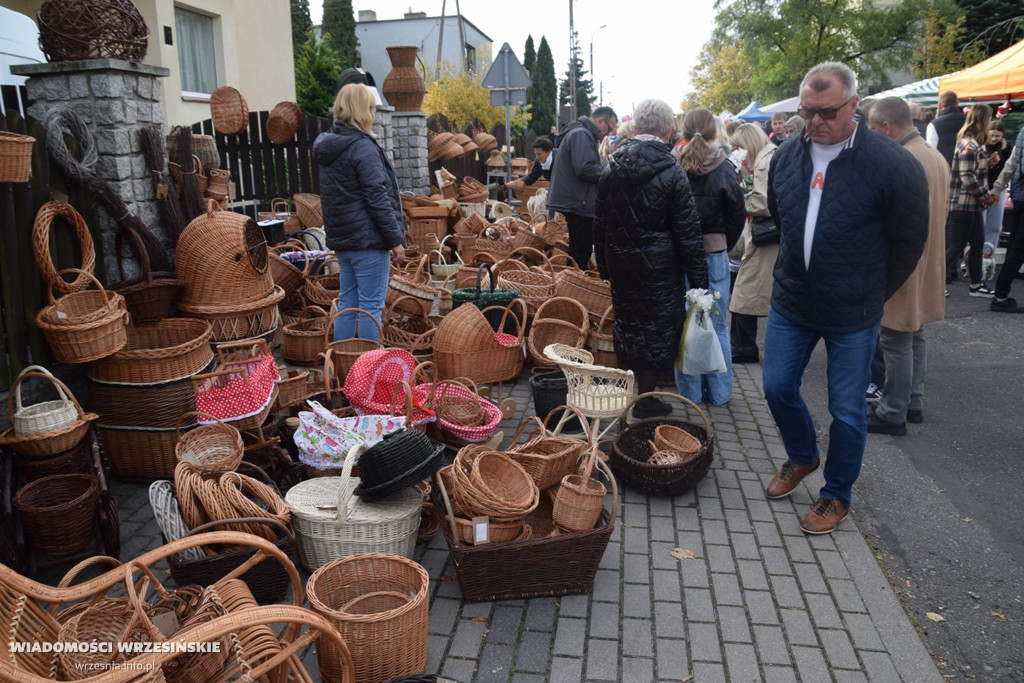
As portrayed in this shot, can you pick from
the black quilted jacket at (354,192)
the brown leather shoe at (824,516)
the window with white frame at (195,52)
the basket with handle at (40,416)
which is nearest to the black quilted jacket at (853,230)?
the brown leather shoe at (824,516)

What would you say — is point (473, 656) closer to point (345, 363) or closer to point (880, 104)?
point (345, 363)

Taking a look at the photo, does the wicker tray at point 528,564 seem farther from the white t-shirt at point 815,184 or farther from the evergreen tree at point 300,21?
the evergreen tree at point 300,21

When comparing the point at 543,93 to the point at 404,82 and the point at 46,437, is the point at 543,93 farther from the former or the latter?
the point at 46,437

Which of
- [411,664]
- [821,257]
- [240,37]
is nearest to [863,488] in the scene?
[821,257]

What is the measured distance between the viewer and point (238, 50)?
15.4 meters

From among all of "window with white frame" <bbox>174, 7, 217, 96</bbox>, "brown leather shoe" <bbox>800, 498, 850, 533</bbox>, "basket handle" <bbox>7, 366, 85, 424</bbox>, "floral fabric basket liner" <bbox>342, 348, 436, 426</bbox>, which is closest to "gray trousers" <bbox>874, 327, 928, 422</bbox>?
"brown leather shoe" <bbox>800, 498, 850, 533</bbox>

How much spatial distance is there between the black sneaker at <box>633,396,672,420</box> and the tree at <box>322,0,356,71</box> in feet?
124

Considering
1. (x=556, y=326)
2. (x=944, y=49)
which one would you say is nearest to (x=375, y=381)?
(x=556, y=326)

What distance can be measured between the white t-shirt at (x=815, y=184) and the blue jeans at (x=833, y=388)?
1.36ft

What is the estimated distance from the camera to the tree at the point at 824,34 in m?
30.7

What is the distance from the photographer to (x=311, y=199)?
9617 mm

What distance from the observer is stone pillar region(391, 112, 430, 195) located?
1163 centimetres

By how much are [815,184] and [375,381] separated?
266 cm

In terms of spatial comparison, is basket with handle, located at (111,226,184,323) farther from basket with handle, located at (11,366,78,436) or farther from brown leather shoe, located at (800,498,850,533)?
brown leather shoe, located at (800,498,850,533)
